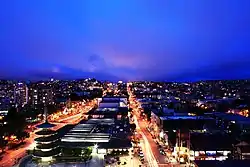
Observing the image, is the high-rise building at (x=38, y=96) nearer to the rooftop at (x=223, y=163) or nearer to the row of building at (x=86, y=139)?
the row of building at (x=86, y=139)

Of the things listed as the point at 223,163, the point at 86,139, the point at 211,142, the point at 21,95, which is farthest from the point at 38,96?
the point at 223,163

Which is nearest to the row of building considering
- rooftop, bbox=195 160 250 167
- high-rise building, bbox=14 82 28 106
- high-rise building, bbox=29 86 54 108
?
rooftop, bbox=195 160 250 167

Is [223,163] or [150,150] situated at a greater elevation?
[223,163]

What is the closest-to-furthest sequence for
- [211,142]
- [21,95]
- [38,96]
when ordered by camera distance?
[211,142], [21,95], [38,96]

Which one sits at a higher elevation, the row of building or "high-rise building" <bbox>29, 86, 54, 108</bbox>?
"high-rise building" <bbox>29, 86, 54, 108</bbox>

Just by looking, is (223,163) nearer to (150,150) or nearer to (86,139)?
(150,150)

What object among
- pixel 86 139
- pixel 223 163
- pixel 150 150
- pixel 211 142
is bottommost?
pixel 150 150

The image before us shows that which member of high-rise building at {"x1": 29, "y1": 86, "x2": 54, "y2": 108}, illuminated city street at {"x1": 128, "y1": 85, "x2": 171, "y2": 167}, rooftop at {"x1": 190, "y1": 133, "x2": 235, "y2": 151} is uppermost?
high-rise building at {"x1": 29, "y1": 86, "x2": 54, "y2": 108}

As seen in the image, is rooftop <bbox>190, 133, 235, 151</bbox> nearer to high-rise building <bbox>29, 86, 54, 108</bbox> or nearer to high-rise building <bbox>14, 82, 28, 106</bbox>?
high-rise building <bbox>29, 86, 54, 108</bbox>

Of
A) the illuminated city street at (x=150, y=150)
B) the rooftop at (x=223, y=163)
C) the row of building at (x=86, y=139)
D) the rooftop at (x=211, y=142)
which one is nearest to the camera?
the rooftop at (x=223, y=163)

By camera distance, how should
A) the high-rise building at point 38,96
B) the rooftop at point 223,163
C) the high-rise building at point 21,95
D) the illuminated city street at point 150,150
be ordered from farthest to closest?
1. the high-rise building at point 38,96
2. the high-rise building at point 21,95
3. the illuminated city street at point 150,150
4. the rooftop at point 223,163

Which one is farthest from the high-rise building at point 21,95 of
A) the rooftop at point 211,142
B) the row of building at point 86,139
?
the rooftop at point 211,142
